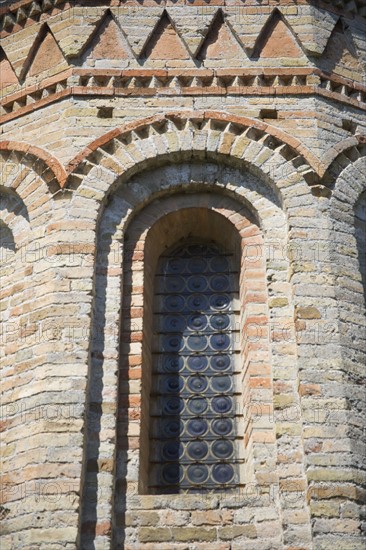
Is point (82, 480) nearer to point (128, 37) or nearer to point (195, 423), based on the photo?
point (195, 423)

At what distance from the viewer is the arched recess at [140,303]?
742 cm

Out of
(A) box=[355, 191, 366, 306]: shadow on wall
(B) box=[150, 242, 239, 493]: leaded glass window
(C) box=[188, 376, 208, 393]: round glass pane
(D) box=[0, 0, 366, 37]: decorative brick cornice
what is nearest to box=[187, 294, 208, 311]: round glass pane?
(B) box=[150, 242, 239, 493]: leaded glass window

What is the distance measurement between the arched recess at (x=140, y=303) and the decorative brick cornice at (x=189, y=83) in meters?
0.60

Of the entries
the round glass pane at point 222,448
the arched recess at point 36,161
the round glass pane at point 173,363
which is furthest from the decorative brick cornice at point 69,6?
the round glass pane at point 222,448

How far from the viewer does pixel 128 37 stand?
9.60 m

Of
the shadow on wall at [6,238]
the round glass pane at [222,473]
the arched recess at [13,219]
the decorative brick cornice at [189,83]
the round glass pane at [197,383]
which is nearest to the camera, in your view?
the round glass pane at [222,473]

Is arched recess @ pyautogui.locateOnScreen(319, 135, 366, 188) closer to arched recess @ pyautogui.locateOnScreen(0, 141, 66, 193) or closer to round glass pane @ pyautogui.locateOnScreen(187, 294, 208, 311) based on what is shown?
round glass pane @ pyautogui.locateOnScreen(187, 294, 208, 311)

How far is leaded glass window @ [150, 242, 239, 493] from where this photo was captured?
314 inches

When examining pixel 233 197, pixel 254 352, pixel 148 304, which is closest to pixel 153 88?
pixel 233 197

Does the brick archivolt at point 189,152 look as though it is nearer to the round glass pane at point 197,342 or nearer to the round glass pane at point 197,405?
the round glass pane at point 197,342

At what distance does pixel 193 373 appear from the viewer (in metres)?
8.41

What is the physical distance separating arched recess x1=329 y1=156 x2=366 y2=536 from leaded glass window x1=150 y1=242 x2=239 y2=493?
103 cm

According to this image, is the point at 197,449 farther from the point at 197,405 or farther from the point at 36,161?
the point at 36,161

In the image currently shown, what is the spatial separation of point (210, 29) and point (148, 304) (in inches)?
114
